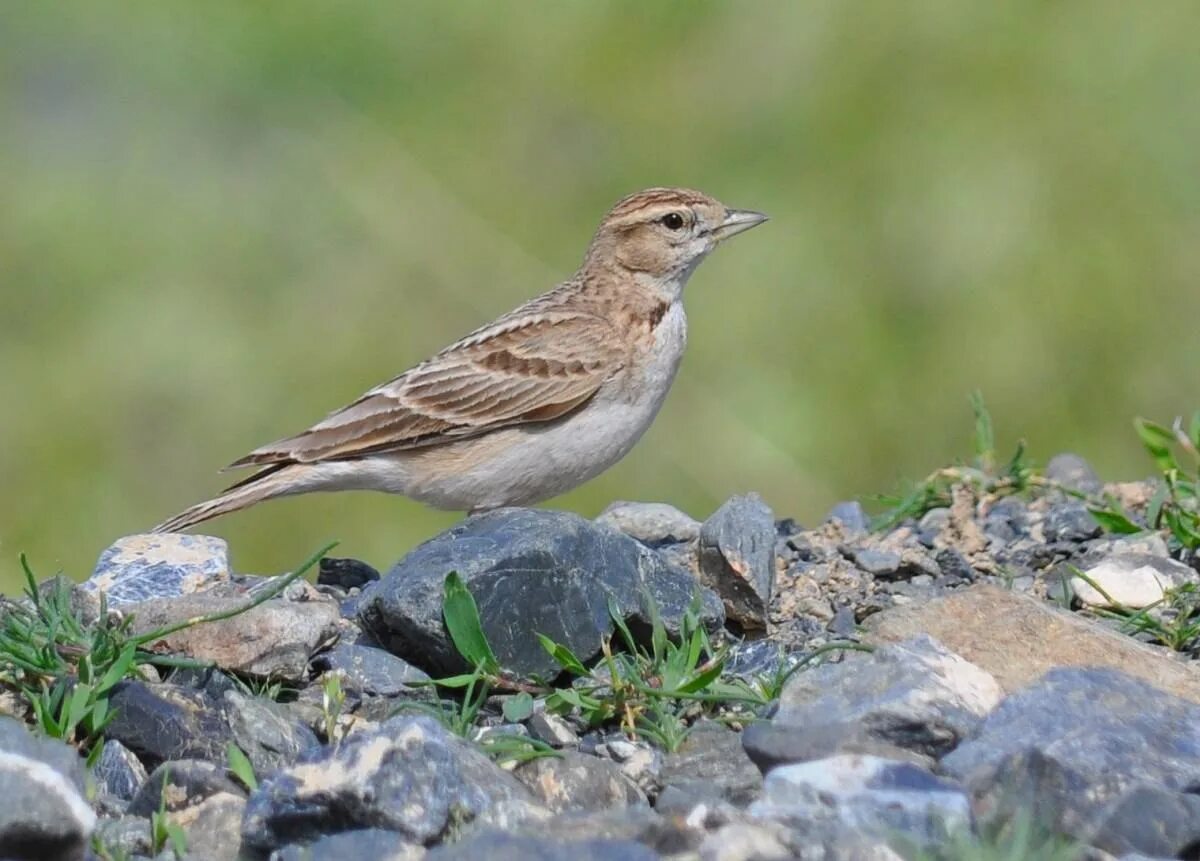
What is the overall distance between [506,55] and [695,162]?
1453 millimetres

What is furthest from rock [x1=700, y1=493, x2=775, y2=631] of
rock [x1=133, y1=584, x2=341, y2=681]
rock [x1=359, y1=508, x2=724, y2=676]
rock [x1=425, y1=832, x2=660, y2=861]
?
rock [x1=425, y1=832, x2=660, y2=861]

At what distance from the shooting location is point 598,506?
938 centimetres

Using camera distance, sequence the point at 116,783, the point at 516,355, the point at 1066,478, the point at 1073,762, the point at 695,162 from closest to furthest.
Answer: the point at 1073,762 → the point at 116,783 → the point at 1066,478 → the point at 516,355 → the point at 695,162

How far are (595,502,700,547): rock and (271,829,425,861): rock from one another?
2.93m

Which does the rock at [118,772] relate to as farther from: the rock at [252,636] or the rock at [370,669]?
the rock at [370,669]

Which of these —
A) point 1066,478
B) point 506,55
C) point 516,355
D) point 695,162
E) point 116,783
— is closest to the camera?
point 116,783

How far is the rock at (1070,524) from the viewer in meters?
6.54

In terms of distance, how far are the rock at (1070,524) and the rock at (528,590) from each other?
4.95 feet

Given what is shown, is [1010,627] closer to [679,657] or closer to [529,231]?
[679,657]

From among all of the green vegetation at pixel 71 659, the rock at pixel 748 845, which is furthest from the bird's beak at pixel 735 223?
the rock at pixel 748 845

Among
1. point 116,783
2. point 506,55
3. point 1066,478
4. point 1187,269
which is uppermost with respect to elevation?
point 506,55

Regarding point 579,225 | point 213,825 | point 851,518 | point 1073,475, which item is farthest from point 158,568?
point 579,225

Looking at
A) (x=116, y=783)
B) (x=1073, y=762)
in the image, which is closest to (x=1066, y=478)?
(x=1073, y=762)

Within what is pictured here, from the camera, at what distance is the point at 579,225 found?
10680 mm
